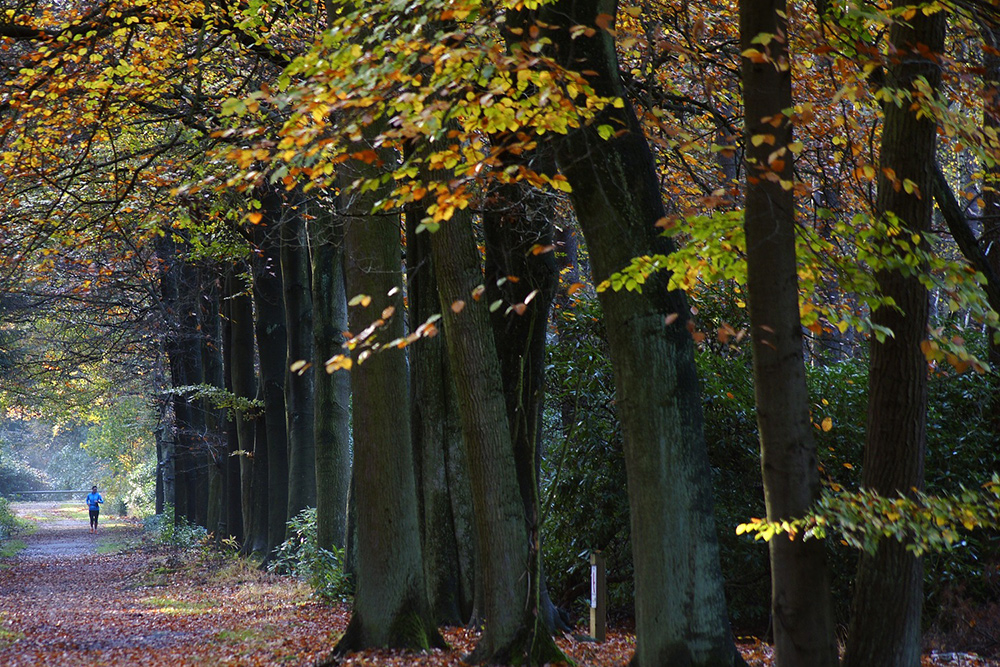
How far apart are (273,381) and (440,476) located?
30.6 ft

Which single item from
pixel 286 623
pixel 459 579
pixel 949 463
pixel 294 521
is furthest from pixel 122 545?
pixel 949 463

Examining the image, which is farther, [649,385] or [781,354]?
[649,385]

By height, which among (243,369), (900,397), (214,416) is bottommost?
(900,397)

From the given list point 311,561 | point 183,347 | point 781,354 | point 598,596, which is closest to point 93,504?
point 183,347

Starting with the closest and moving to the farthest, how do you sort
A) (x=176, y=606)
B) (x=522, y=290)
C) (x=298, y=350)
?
(x=522, y=290) < (x=176, y=606) < (x=298, y=350)

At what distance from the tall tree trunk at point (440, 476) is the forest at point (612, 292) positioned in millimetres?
36

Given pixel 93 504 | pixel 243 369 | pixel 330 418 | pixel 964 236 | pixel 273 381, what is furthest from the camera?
pixel 93 504

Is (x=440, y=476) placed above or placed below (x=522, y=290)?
below

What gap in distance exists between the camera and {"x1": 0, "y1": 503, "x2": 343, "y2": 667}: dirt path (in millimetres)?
10170

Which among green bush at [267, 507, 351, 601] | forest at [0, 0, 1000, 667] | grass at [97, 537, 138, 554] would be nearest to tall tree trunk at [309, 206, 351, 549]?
forest at [0, 0, 1000, 667]

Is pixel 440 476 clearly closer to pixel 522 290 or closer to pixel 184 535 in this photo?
pixel 522 290

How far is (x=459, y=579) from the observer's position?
410 inches

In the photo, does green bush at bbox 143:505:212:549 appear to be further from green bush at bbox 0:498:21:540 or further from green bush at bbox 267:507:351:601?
green bush at bbox 267:507:351:601

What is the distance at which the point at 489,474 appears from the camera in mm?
7746
